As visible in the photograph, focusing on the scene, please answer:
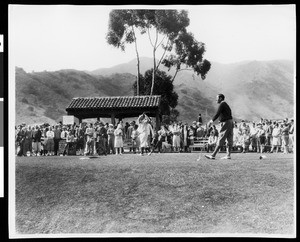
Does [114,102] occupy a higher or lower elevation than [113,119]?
higher

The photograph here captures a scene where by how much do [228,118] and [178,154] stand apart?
2290mm

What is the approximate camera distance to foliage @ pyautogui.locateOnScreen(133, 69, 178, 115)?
40.9 feet

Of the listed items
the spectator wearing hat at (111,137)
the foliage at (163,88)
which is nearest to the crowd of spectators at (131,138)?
the spectator wearing hat at (111,137)

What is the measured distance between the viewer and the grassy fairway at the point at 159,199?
411 inches

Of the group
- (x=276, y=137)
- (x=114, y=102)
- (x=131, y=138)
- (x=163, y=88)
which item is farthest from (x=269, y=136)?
(x=114, y=102)

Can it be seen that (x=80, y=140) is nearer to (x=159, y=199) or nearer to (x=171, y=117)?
(x=171, y=117)

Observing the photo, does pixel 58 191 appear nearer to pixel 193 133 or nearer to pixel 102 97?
pixel 102 97

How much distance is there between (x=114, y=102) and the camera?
13.4m

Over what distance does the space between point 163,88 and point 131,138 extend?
2611 millimetres

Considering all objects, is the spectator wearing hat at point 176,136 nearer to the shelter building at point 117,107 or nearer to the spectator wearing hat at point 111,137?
the shelter building at point 117,107

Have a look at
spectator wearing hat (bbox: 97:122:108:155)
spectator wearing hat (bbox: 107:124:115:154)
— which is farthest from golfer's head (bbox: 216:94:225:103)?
spectator wearing hat (bbox: 97:122:108:155)

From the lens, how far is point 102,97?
13.2 meters

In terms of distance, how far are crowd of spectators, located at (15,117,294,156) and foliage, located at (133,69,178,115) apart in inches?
36.9

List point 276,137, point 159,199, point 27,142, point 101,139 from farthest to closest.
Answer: point 101,139 → point 276,137 → point 27,142 → point 159,199
